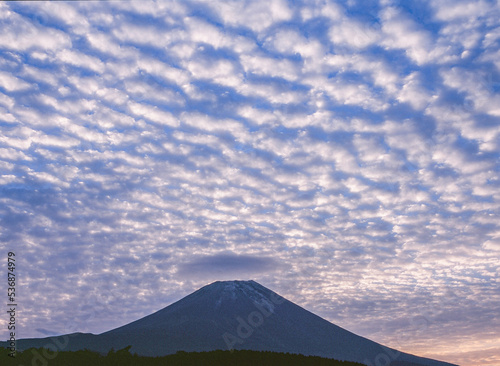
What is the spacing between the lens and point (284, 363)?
117 feet

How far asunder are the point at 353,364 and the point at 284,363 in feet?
24.8

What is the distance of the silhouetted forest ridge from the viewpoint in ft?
107

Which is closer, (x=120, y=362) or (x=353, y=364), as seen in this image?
(x=120, y=362)

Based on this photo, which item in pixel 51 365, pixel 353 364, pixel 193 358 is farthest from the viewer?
pixel 353 364

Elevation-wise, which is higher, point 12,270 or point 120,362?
point 12,270

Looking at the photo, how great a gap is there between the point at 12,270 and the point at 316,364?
75.8ft

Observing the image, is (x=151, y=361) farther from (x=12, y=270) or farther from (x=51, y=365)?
(x=12, y=270)

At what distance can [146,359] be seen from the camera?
112ft

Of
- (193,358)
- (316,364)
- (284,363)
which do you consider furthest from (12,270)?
(316,364)

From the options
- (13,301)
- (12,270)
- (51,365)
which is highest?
(12,270)

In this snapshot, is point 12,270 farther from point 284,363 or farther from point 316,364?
point 316,364

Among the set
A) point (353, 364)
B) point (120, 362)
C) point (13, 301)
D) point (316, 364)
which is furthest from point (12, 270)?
point (353, 364)

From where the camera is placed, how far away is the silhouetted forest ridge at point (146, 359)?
107 ft

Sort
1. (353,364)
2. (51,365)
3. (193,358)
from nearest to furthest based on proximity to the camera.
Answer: (51,365) → (193,358) → (353,364)
